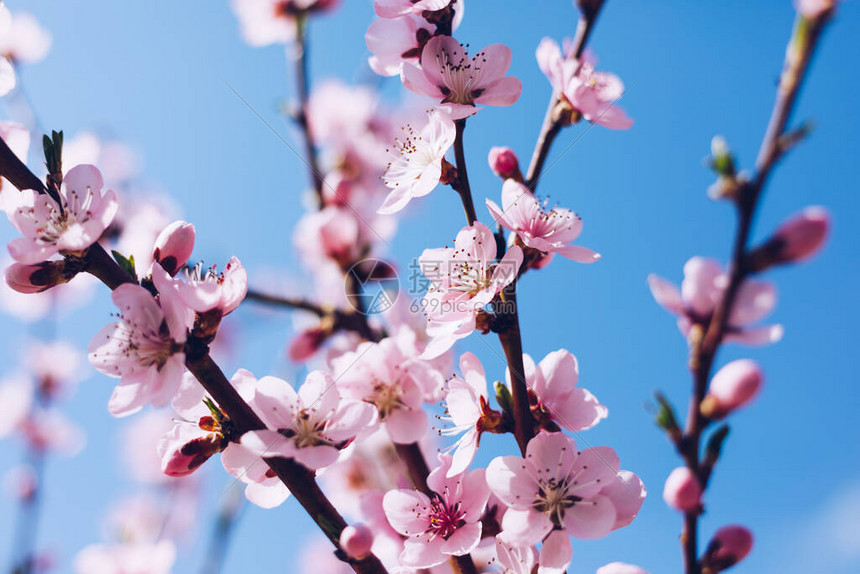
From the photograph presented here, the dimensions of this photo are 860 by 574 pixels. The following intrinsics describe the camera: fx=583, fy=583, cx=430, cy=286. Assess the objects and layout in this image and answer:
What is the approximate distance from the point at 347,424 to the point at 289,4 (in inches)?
103

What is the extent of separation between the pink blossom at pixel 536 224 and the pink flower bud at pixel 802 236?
1.29 ft

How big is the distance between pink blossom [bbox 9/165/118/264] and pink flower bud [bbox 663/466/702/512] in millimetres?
1127

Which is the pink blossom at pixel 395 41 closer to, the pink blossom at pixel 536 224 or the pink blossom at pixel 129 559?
the pink blossom at pixel 536 224

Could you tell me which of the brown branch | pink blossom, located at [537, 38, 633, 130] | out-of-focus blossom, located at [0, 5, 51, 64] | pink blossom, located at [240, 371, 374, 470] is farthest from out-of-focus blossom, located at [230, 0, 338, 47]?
the brown branch

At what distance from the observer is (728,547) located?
3.31ft

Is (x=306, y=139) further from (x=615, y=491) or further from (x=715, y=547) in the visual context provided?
(x=715, y=547)

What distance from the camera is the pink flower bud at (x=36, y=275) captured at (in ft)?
3.80

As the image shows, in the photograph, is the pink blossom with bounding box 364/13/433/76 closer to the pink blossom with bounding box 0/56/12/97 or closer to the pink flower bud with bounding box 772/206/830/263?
the pink blossom with bounding box 0/56/12/97

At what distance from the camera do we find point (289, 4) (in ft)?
10.1

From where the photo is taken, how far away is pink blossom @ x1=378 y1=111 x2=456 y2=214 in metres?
1.24

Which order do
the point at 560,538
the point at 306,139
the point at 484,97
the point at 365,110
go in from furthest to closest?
the point at 365,110 < the point at 306,139 < the point at 484,97 < the point at 560,538

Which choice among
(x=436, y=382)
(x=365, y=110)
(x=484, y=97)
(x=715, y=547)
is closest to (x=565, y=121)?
(x=484, y=97)

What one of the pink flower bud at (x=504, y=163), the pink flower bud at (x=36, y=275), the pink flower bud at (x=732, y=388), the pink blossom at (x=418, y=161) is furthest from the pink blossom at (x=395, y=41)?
the pink flower bud at (x=732, y=388)

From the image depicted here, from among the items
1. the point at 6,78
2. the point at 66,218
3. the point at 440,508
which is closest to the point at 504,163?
the point at 440,508
